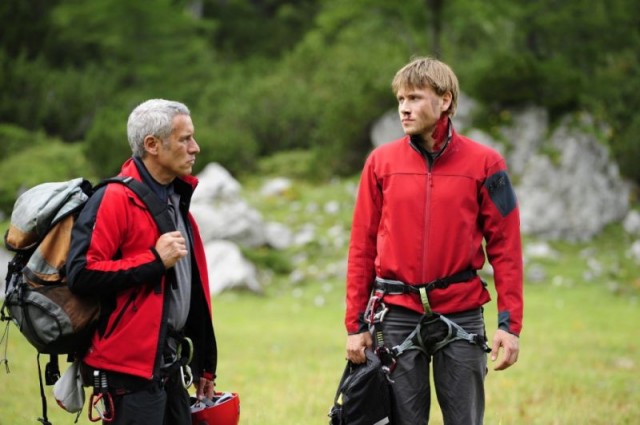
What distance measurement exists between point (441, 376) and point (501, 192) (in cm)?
92

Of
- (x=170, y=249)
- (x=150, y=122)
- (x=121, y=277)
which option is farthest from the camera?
(x=150, y=122)

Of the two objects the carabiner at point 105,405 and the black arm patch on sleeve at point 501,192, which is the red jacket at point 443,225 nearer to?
the black arm patch on sleeve at point 501,192

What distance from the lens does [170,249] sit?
13.0 feet

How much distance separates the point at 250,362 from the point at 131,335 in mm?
7051

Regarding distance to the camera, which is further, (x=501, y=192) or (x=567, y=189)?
(x=567, y=189)

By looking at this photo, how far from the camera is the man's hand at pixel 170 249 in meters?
3.96

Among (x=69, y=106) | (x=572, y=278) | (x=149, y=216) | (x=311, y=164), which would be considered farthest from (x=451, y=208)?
(x=69, y=106)

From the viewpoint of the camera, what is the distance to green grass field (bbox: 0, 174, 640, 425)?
7633mm

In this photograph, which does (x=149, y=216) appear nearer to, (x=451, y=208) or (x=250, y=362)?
(x=451, y=208)

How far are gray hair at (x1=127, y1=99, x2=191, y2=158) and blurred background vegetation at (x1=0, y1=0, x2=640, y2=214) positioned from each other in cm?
1678

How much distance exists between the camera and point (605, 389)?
351 inches

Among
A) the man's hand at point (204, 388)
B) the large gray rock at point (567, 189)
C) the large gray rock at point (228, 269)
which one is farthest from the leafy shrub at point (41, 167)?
the man's hand at point (204, 388)

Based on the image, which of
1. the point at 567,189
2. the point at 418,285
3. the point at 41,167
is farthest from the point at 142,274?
the point at 41,167

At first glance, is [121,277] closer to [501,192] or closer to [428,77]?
[428,77]
